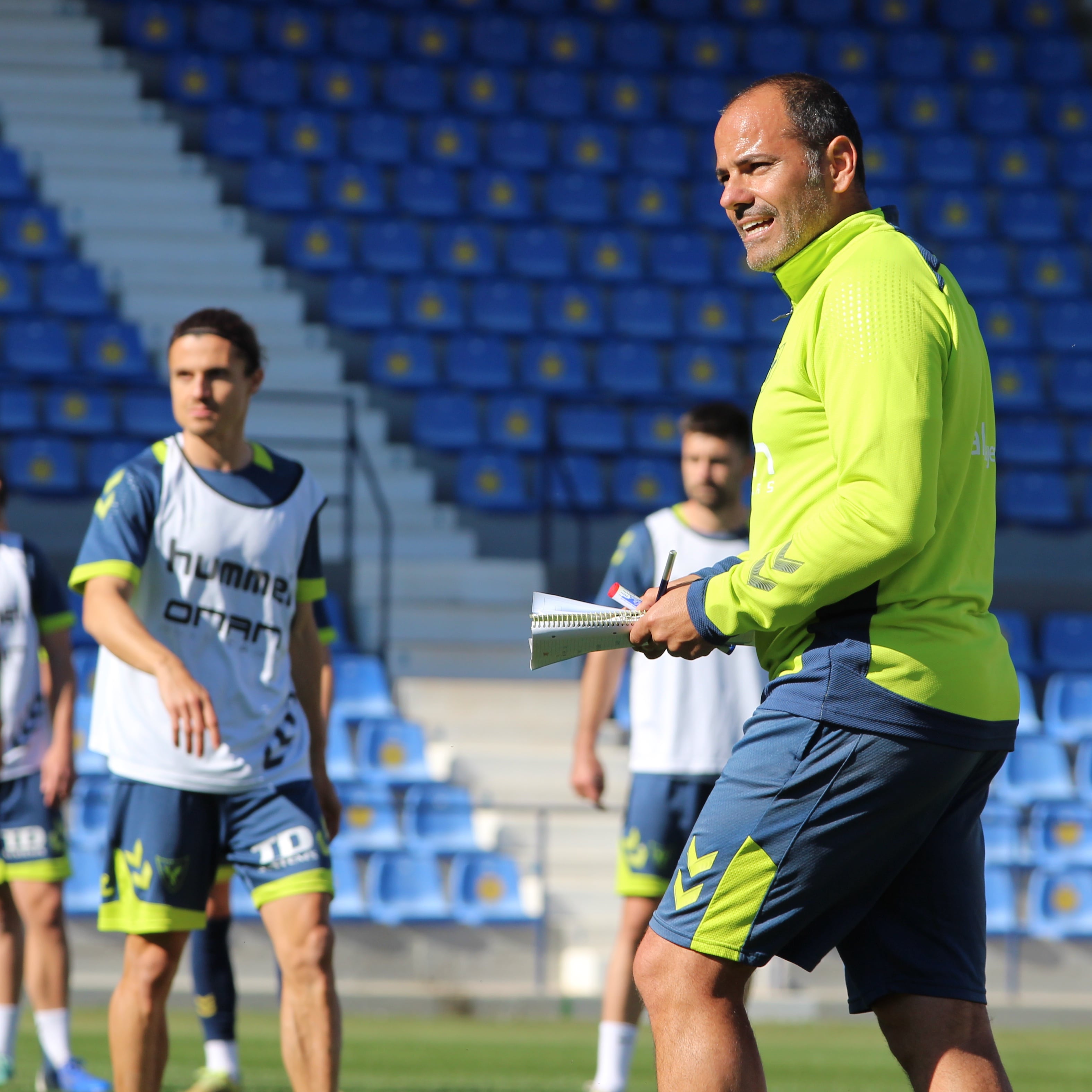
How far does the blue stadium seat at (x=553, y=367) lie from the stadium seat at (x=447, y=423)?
0.78 meters

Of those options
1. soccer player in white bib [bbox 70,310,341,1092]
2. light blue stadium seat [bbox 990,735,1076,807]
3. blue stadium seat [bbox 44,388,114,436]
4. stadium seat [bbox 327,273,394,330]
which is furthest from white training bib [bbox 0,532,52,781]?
stadium seat [bbox 327,273,394,330]

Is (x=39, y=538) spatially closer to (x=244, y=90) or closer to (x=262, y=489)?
(x=244, y=90)

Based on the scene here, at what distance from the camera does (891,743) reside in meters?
2.51

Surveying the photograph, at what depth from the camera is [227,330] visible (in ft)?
14.1

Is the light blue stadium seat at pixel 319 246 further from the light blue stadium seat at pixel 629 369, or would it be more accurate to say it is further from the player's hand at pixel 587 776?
the player's hand at pixel 587 776

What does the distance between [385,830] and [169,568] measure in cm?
497

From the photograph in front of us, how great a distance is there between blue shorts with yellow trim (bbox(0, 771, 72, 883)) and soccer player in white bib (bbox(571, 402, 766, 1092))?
1.87 m

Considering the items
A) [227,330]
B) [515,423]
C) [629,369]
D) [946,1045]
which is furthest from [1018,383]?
[946,1045]

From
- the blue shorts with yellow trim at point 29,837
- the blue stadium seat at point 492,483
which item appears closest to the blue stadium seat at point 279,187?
the blue stadium seat at point 492,483

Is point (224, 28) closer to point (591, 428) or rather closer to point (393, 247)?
point (393, 247)

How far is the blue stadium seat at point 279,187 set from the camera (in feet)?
46.2

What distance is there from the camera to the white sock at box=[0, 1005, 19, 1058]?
554cm

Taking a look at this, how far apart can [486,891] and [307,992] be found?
4.87 m

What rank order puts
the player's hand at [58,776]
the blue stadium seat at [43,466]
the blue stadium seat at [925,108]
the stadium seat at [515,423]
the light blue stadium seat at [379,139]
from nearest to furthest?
the player's hand at [58,776] < the blue stadium seat at [43,466] < the stadium seat at [515,423] < the light blue stadium seat at [379,139] < the blue stadium seat at [925,108]
